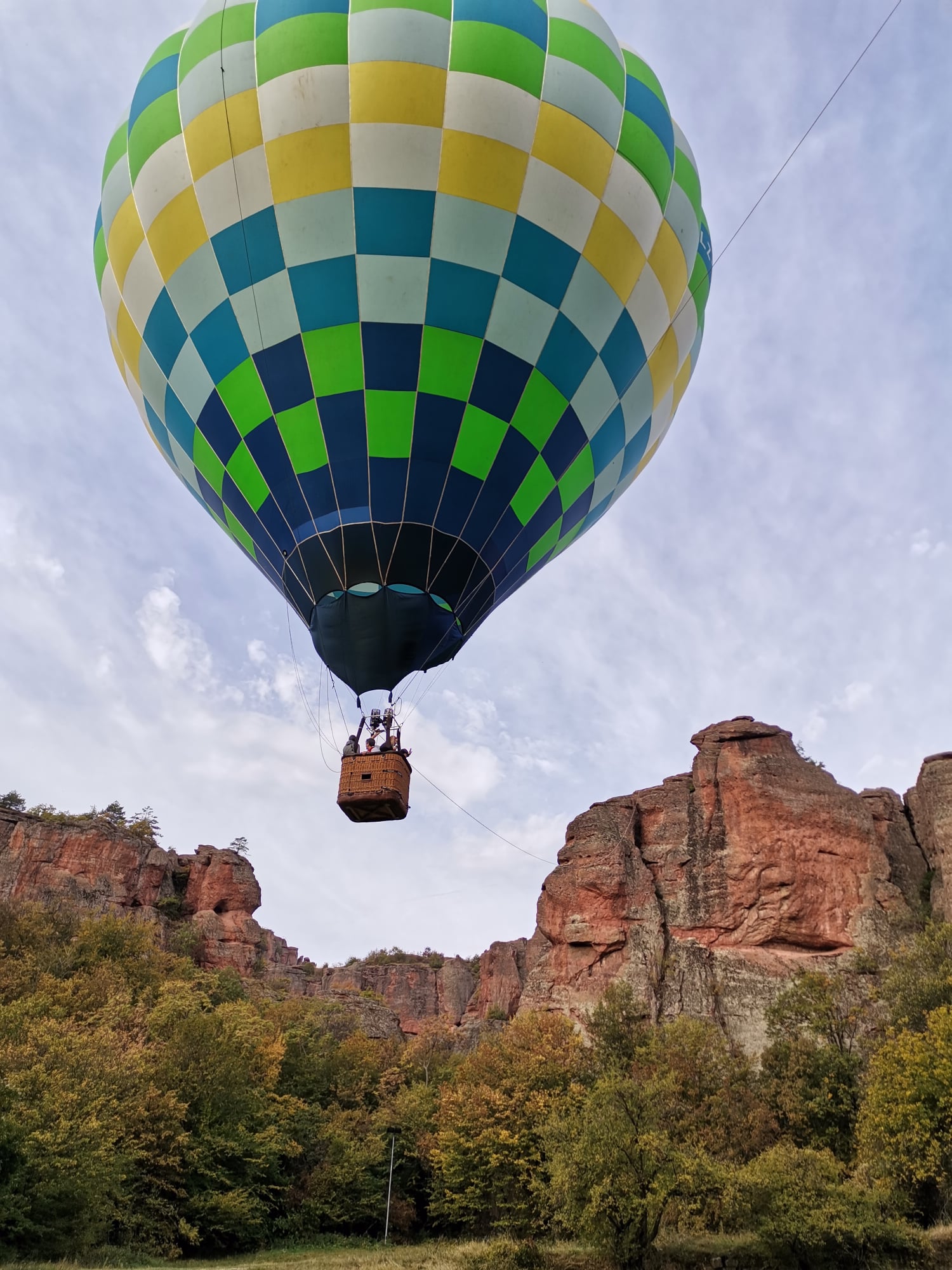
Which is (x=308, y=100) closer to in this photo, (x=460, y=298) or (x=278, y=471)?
(x=460, y=298)

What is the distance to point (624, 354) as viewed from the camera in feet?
35.3

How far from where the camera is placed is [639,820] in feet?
123

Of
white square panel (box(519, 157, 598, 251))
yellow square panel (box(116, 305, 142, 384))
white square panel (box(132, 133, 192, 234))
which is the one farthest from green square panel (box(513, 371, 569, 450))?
yellow square panel (box(116, 305, 142, 384))

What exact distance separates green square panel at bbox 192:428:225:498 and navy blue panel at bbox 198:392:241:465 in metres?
0.12

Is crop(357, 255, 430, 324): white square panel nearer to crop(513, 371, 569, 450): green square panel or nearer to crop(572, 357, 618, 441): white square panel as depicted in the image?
crop(513, 371, 569, 450): green square panel

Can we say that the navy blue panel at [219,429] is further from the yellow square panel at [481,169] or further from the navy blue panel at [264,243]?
the yellow square panel at [481,169]

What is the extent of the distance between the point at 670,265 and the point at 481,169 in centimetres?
310

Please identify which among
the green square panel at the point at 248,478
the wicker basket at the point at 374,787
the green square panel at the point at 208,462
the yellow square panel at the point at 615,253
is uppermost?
the yellow square panel at the point at 615,253

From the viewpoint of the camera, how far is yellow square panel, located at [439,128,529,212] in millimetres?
8930

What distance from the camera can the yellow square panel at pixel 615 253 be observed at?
9773 millimetres

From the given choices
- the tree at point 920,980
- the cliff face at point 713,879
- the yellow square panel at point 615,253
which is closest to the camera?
the yellow square panel at point 615,253

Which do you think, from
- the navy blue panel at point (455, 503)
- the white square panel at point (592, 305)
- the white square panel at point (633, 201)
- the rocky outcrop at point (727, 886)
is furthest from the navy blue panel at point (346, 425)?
the rocky outcrop at point (727, 886)

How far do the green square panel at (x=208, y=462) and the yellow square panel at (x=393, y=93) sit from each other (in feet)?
13.7

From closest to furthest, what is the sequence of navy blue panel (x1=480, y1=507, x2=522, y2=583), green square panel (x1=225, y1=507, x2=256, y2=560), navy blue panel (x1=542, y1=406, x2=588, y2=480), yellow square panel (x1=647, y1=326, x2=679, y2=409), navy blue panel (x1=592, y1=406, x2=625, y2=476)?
navy blue panel (x1=480, y1=507, x2=522, y2=583) → navy blue panel (x1=542, y1=406, x2=588, y2=480) → green square panel (x1=225, y1=507, x2=256, y2=560) → navy blue panel (x1=592, y1=406, x2=625, y2=476) → yellow square panel (x1=647, y1=326, x2=679, y2=409)
